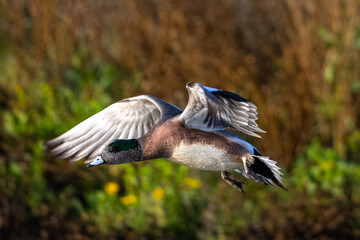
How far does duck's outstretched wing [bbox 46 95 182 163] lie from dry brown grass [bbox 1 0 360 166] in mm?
1875

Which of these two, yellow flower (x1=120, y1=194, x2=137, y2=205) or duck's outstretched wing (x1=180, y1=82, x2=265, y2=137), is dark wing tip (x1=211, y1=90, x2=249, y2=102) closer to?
duck's outstretched wing (x1=180, y1=82, x2=265, y2=137)

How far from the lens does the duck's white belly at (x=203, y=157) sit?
2.38 feet

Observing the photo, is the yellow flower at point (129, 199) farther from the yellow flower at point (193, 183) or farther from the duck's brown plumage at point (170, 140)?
the duck's brown plumage at point (170, 140)

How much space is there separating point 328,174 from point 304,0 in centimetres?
132

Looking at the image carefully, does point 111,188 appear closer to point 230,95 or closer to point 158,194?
point 158,194

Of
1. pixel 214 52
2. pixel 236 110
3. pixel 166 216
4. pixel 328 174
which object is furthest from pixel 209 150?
pixel 214 52

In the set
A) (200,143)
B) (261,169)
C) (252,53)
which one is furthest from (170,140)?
(252,53)

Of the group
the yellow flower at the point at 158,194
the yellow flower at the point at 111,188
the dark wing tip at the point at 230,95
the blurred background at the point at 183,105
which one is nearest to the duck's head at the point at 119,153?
the dark wing tip at the point at 230,95

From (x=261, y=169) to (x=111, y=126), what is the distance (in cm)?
31

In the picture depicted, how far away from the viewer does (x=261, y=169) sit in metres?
0.82

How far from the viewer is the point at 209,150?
77 centimetres

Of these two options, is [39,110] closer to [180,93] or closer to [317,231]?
[180,93]

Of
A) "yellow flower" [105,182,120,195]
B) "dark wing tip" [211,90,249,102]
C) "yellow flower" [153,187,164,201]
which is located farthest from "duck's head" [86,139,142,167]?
"yellow flower" [105,182,120,195]

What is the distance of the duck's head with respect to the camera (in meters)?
0.74
